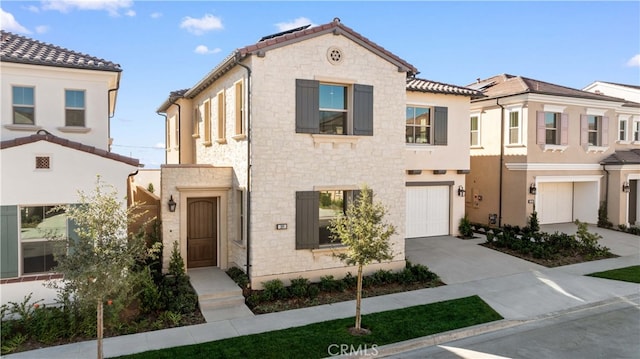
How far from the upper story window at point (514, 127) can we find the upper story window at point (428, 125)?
4478mm

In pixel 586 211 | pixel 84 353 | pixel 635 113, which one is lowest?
pixel 84 353

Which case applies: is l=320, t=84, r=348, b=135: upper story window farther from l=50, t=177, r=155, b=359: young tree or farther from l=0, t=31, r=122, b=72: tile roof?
l=50, t=177, r=155, b=359: young tree

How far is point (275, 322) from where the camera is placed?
1042 centimetres

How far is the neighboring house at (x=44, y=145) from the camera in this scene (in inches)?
418

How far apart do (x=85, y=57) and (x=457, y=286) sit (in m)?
13.8

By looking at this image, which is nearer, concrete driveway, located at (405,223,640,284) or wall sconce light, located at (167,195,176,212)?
wall sconce light, located at (167,195,176,212)

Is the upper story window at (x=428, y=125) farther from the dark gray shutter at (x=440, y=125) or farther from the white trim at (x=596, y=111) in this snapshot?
the white trim at (x=596, y=111)

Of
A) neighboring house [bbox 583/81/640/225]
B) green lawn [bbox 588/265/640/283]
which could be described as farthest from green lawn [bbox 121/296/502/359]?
neighboring house [bbox 583/81/640/225]

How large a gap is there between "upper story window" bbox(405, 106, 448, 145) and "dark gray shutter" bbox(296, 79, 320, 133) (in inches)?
262

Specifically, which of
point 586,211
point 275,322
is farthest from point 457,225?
point 275,322

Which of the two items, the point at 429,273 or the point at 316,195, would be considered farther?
the point at 429,273

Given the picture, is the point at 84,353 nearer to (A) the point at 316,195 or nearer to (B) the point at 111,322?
(B) the point at 111,322

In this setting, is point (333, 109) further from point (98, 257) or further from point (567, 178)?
point (567, 178)

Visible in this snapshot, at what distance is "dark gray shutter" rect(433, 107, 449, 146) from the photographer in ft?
61.0
